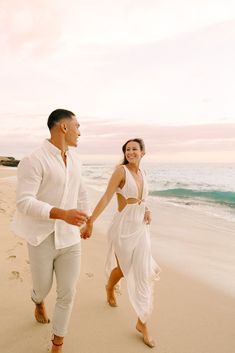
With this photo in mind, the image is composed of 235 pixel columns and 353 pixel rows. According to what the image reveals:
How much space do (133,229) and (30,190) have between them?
1559mm

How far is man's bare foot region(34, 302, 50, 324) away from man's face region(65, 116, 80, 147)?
195 centimetres

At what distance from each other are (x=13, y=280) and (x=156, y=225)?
6.17 metres

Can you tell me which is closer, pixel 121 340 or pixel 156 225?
pixel 121 340

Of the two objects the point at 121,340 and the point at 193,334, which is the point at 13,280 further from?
the point at 193,334

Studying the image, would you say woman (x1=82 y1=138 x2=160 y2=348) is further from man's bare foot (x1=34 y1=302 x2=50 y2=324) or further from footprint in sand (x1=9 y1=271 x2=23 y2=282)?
footprint in sand (x1=9 y1=271 x2=23 y2=282)

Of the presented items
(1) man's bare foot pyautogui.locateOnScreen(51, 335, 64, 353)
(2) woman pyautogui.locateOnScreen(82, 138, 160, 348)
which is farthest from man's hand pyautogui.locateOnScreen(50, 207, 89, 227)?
(1) man's bare foot pyautogui.locateOnScreen(51, 335, 64, 353)

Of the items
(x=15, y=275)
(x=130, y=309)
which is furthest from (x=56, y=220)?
(x=15, y=275)

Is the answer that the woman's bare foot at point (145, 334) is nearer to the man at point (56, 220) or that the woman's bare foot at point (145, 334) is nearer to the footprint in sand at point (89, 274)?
the man at point (56, 220)

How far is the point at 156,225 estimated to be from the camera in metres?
10.5

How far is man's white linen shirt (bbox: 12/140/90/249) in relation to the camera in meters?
2.93

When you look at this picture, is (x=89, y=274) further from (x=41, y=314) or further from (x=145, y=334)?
(x=145, y=334)

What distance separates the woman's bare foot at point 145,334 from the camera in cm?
366

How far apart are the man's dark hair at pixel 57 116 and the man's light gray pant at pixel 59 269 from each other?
1.04 metres

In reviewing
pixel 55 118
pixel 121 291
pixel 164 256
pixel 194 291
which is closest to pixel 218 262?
pixel 164 256
